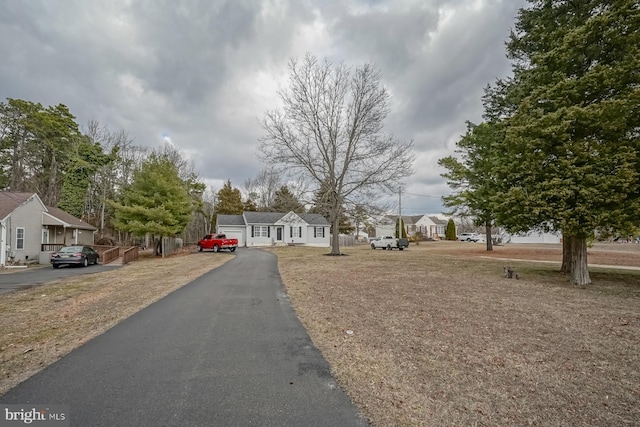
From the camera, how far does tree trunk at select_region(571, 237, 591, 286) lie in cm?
1038

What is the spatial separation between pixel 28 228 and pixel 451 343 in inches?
1037

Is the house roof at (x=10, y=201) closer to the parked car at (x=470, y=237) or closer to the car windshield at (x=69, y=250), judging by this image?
the car windshield at (x=69, y=250)

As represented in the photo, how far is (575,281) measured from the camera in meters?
10.5

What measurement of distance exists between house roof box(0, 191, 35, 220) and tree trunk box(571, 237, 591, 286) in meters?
27.7

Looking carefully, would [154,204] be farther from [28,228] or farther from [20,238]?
[20,238]

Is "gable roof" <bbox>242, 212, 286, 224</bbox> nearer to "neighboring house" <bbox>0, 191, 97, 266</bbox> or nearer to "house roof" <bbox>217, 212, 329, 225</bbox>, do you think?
"house roof" <bbox>217, 212, 329, 225</bbox>

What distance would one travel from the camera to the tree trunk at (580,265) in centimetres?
1038

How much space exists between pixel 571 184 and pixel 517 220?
2043mm

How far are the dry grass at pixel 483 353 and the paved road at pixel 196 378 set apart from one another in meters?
0.43

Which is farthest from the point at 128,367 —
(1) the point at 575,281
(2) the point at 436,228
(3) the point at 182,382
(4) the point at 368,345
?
(2) the point at 436,228

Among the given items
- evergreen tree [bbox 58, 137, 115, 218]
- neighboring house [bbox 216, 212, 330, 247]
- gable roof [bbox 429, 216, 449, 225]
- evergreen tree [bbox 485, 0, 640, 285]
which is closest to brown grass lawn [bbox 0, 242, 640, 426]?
evergreen tree [bbox 485, 0, 640, 285]

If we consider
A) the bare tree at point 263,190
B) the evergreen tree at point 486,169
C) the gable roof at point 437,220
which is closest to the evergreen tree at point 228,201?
the bare tree at point 263,190

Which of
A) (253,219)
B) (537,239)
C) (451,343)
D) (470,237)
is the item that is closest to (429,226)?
(470,237)

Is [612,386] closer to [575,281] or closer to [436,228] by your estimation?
[575,281]
